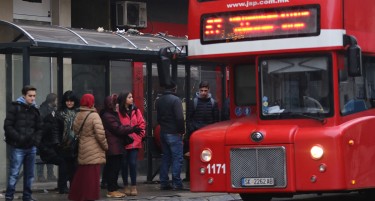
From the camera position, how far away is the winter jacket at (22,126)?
43.5 feet

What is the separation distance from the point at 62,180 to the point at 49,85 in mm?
2049

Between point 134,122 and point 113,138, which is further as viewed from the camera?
point 134,122

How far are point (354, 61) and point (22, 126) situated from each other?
5371mm

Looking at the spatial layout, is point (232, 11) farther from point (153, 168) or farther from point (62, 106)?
point (153, 168)

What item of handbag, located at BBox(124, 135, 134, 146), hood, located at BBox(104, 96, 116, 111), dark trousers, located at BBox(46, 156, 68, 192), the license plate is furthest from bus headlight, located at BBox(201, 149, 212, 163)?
dark trousers, located at BBox(46, 156, 68, 192)

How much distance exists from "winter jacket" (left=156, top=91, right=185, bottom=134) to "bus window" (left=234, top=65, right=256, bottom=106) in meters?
2.61

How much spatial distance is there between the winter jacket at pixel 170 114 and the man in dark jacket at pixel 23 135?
2.77 meters

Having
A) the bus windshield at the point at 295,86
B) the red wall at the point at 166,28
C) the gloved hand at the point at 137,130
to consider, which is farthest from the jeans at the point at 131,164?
the red wall at the point at 166,28

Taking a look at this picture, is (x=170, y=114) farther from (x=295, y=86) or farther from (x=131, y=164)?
(x=295, y=86)

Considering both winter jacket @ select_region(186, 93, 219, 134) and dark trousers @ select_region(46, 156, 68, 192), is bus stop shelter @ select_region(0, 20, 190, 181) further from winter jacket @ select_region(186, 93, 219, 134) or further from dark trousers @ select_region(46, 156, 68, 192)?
dark trousers @ select_region(46, 156, 68, 192)

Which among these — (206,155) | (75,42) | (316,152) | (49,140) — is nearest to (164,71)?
(206,155)

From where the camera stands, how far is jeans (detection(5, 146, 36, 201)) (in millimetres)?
13438

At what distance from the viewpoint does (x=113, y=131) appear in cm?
1444

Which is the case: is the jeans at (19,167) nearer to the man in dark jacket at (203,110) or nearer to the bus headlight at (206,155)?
the bus headlight at (206,155)
